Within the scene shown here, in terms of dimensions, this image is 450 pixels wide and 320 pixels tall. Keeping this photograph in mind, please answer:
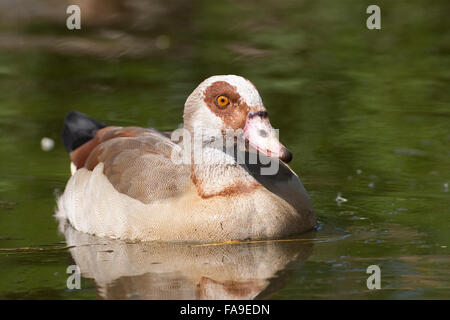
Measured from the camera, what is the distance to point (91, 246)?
9.80m

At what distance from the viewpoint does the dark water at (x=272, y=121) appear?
8469 mm

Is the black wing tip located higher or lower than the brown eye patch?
lower

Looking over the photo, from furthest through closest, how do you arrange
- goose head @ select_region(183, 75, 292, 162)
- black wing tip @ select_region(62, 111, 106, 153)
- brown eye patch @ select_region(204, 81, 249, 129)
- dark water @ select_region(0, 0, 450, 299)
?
1. black wing tip @ select_region(62, 111, 106, 153)
2. brown eye patch @ select_region(204, 81, 249, 129)
3. goose head @ select_region(183, 75, 292, 162)
4. dark water @ select_region(0, 0, 450, 299)

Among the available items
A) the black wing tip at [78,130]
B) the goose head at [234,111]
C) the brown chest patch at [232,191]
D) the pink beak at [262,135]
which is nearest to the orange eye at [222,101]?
the goose head at [234,111]

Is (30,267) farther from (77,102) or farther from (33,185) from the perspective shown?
(77,102)

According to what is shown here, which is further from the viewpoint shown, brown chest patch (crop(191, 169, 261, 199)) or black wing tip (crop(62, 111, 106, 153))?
black wing tip (crop(62, 111, 106, 153))

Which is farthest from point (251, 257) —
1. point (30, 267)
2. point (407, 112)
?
point (407, 112)

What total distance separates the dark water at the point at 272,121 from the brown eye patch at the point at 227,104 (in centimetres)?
121

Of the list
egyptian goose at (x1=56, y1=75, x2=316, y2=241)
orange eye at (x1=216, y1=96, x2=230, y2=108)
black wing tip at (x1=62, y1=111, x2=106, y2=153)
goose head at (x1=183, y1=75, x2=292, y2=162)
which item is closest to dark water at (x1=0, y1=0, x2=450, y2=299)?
egyptian goose at (x1=56, y1=75, x2=316, y2=241)

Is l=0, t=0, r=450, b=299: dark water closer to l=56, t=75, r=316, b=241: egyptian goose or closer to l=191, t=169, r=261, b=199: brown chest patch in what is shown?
l=56, t=75, r=316, b=241: egyptian goose

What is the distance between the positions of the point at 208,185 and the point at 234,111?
→ 0.81m

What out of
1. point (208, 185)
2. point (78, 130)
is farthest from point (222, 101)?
point (78, 130)

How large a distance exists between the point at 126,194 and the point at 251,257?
170 centimetres

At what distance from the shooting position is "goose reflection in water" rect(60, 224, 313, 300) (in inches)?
316
